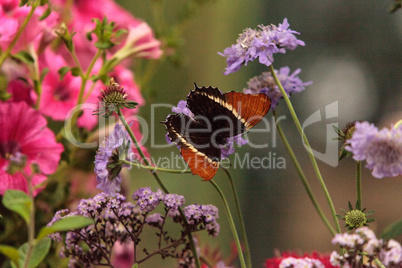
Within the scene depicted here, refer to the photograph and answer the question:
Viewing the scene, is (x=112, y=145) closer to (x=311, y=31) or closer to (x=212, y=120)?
(x=212, y=120)

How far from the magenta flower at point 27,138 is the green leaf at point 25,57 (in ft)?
0.13

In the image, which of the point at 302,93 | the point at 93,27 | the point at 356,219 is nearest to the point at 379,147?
the point at 356,219

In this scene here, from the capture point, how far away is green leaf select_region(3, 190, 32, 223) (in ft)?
0.83

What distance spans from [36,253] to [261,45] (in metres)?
0.21

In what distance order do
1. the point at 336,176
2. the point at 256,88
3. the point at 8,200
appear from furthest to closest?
the point at 336,176 → the point at 256,88 → the point at 8,200

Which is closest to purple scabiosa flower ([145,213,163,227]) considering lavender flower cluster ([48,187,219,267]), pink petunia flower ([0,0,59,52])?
lavender flower cluster ([48,187,219,267])

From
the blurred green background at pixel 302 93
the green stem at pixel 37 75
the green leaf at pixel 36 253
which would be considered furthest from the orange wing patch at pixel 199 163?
the blurred green background at pixel 302 93

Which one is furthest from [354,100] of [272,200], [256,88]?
[256,88]

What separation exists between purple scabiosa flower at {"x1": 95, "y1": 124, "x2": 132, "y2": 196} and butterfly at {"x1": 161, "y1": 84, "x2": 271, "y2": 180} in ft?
0.13

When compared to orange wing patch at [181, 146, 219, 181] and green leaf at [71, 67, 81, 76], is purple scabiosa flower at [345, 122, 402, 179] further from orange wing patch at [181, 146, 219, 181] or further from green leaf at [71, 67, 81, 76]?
green leaf at [71, 67, 81, 76]

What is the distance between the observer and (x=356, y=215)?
302mm

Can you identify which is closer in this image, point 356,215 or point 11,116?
point 356,215

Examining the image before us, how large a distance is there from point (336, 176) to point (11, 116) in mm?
733

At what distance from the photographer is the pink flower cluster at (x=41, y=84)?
417mm
